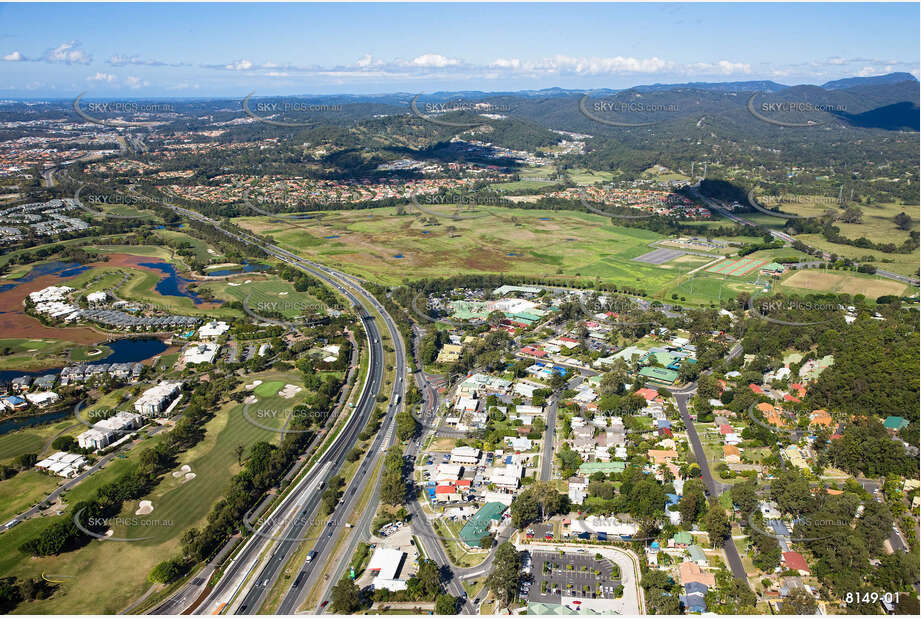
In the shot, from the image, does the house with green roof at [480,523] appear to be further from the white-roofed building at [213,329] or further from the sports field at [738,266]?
the sports field at [738,266]

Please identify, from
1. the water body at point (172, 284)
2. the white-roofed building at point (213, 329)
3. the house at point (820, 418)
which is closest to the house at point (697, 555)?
the house at point (820, 418)

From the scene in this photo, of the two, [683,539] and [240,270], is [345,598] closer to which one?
[683,539]

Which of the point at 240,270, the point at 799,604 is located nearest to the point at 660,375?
the point at 799,604

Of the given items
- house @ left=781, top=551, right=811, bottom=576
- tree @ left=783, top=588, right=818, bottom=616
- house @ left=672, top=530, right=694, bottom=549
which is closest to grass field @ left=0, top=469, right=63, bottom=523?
house @ left=672, top=530, right=694, bottom=549

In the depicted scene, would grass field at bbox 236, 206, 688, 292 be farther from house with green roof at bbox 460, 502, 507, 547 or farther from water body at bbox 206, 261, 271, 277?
house with green roof at bbox 460, 502, 507, 547

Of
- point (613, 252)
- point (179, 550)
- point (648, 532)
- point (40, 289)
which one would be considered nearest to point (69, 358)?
point (40, 289)
